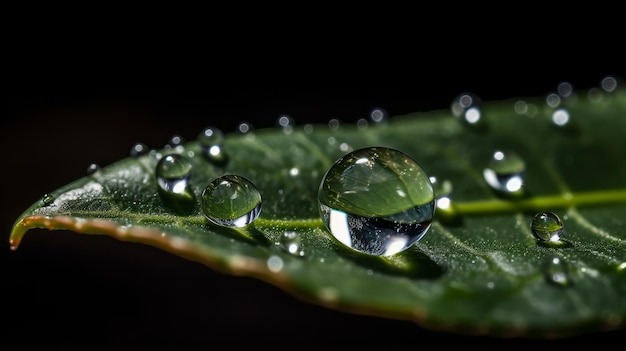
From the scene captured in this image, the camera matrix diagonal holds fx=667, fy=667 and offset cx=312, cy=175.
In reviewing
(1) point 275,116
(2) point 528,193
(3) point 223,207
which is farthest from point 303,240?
(1) point 275,116

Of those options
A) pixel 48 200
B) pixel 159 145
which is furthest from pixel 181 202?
pixel 159 145

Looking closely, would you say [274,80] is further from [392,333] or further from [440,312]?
[440,312]

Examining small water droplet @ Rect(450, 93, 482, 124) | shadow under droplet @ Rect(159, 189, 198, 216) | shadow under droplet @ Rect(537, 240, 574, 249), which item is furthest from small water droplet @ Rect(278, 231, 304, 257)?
small water droplet @ Rect(450, 93, 482, 124)

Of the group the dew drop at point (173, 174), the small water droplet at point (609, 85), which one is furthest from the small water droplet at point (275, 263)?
the small water droplet at point (609, 85)

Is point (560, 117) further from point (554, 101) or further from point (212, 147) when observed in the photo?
point (212, 147)

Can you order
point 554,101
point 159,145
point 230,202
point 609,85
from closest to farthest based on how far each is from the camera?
point 230,202 → point 554,101 → point 609,85 → point 159,145

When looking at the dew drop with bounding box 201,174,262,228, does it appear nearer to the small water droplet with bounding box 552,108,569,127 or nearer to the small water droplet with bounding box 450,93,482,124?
the small water droplet with bounding box 450,93,482,124
